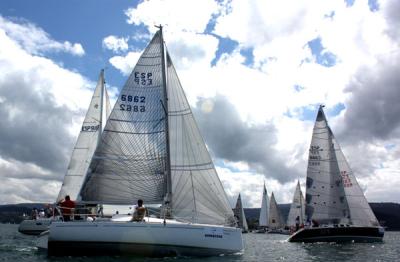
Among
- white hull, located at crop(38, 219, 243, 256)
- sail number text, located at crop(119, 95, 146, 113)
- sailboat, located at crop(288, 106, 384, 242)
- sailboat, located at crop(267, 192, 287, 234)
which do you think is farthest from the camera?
sailboat, located at crop(267, 192, 287, 234)

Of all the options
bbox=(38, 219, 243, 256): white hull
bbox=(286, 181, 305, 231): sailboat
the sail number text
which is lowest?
bbox=(38, 219, 243, 256): white hull

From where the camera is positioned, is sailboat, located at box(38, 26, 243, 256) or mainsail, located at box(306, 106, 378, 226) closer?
sailboat, located at box(38, 26, 243, 256)

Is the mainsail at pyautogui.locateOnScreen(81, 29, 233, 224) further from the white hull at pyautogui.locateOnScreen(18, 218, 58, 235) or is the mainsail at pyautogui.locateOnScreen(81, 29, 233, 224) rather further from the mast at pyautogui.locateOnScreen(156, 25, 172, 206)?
the white hull at pyautogui.locateOnScreen(18, 218, 58, 235)

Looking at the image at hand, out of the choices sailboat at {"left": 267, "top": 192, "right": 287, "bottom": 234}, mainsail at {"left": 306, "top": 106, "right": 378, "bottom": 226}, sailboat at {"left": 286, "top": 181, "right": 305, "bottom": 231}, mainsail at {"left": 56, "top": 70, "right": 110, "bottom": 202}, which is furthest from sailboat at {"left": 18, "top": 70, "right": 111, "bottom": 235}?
sailboat at {"left": 267, "top": 192, "right": 287, "bottom": 234}

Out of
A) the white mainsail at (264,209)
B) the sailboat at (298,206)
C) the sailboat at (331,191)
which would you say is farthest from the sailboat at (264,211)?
the sailboat at (331,191)

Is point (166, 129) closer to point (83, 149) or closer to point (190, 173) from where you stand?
point (190, 173)

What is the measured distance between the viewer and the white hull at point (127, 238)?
70.8ft

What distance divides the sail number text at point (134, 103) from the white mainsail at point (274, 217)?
8523cm

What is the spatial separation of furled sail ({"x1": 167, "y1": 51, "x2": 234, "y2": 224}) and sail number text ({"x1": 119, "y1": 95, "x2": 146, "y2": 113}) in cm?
147

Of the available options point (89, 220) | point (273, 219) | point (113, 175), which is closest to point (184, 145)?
point (113, 175)

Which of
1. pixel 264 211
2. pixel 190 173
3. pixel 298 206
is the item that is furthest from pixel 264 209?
pixel 190 173

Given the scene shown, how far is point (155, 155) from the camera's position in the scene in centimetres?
2541

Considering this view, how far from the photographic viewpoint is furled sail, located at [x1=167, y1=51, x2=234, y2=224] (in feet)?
81.5

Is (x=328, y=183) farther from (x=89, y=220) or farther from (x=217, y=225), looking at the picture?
(x=89, y=220)
